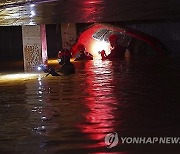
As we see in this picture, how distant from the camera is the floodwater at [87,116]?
6090 millimetres

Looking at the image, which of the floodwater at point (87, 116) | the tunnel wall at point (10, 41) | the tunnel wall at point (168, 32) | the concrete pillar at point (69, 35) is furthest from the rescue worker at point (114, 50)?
the floodwater at point (87, 116)

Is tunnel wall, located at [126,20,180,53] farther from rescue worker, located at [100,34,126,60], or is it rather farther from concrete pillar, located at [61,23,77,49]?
concrete pillar, located at [61,23,77,49]

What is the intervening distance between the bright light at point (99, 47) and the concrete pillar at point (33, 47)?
416 inches

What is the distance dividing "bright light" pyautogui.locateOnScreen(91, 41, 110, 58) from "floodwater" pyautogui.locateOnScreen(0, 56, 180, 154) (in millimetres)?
18348

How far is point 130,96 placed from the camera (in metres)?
10.5

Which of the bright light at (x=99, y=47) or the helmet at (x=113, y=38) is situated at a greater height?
the helmet at (x=113, y=38)

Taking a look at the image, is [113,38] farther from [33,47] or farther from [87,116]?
[87,116]

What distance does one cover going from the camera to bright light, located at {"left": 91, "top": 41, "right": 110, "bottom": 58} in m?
31.6

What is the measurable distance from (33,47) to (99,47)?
11333mm

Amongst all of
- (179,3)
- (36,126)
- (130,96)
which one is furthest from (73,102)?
(179,3)

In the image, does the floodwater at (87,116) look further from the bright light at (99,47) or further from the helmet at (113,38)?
the bright light at (99,47)

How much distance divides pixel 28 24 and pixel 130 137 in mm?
16985

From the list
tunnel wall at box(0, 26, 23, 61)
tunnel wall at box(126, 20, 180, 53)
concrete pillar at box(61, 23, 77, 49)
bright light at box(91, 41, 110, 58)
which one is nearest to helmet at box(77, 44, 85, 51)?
bright light at box(91, 41, 110, 58)

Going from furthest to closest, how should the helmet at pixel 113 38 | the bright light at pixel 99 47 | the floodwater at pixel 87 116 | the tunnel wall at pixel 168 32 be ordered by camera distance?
the tunnel wall at pixel 168 32 → the bright light at pixel 99 47 → the helmet at pixel 113 38 → the floodwater at pixel 87 116
